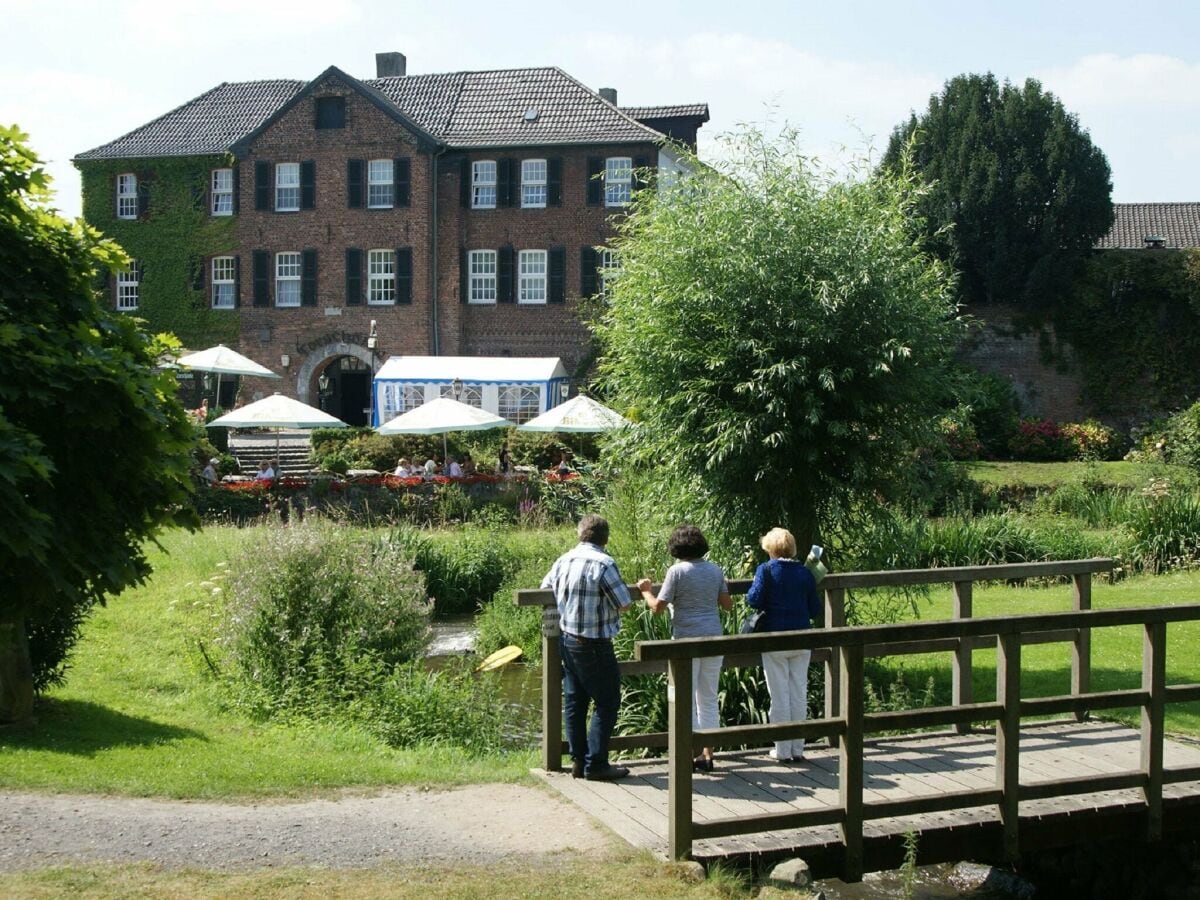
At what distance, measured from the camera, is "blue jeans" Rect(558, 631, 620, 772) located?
801cm

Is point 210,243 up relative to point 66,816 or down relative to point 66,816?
up

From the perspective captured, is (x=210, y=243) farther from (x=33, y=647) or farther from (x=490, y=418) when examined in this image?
(x=33, y=647)

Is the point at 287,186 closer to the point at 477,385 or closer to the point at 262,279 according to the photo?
the point at 262,279

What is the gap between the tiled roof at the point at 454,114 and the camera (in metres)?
41.6

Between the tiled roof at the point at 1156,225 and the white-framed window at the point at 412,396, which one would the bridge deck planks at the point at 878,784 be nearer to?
the white-framed window at the point at 412,396

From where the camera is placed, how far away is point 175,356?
9.69m

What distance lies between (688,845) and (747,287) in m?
6.98

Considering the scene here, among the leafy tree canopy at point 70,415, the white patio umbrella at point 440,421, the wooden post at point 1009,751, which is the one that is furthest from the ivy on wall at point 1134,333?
the leafy tree canopy at point 70,415

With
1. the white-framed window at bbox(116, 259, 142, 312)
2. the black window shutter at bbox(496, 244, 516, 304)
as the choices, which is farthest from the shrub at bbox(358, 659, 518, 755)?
the white-framed window at bbox(116, 259, 142, 312)

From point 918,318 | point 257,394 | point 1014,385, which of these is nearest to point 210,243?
point 257,394

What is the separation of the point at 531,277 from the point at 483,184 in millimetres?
3384

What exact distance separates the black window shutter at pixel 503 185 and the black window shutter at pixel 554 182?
1.27 metres

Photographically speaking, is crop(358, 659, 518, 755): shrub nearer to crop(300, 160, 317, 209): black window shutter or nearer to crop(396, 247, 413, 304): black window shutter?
crop(396, 247, 413, 304): black window shutter

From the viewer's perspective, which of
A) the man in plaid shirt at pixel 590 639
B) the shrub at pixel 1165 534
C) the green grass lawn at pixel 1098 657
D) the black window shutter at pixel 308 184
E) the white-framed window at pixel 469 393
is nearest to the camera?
the man in plaid shirt at pixel 590 639
